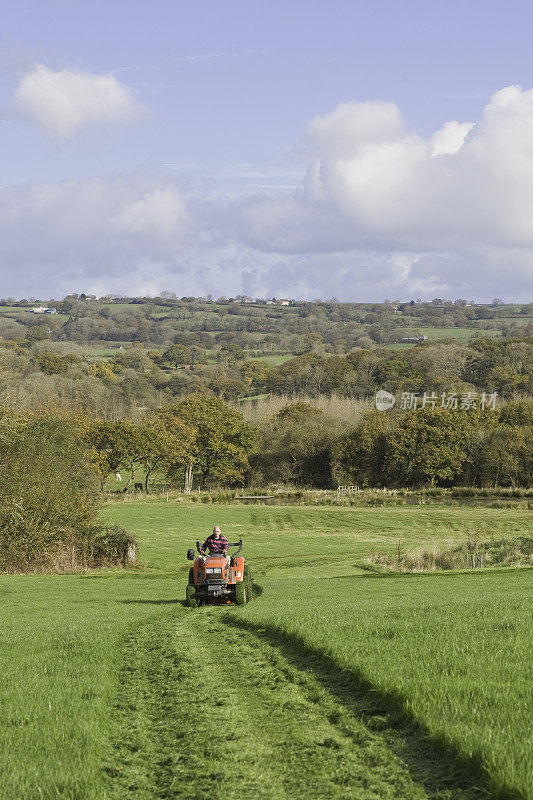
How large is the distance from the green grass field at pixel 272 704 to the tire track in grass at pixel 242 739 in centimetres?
2

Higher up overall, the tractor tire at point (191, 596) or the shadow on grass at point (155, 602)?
the tractor tire at point (191, 596)

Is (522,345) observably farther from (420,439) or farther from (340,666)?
(340,666)

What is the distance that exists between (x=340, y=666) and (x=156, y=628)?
6770mm

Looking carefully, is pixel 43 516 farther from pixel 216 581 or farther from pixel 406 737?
pixel 406 737

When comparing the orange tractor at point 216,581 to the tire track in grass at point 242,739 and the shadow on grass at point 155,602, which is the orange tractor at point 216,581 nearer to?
the shadow on grass at point 155,602

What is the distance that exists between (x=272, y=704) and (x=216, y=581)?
1116 centimetres

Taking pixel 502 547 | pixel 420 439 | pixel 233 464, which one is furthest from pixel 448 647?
pixel 233 464

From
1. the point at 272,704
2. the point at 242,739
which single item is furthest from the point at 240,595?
the point at 242,739

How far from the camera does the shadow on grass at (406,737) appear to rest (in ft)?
20.0

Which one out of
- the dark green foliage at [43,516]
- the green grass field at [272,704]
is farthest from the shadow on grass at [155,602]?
the dark green foliage at [43,516]

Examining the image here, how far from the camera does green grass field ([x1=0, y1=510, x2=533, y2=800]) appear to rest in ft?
21.2

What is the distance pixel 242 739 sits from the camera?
7590 mm

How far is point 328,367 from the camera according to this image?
177500mm

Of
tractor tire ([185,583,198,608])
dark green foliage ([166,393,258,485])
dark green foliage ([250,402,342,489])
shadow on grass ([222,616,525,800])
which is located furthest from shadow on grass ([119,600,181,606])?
dark green foliage ([250,402,342,489])
